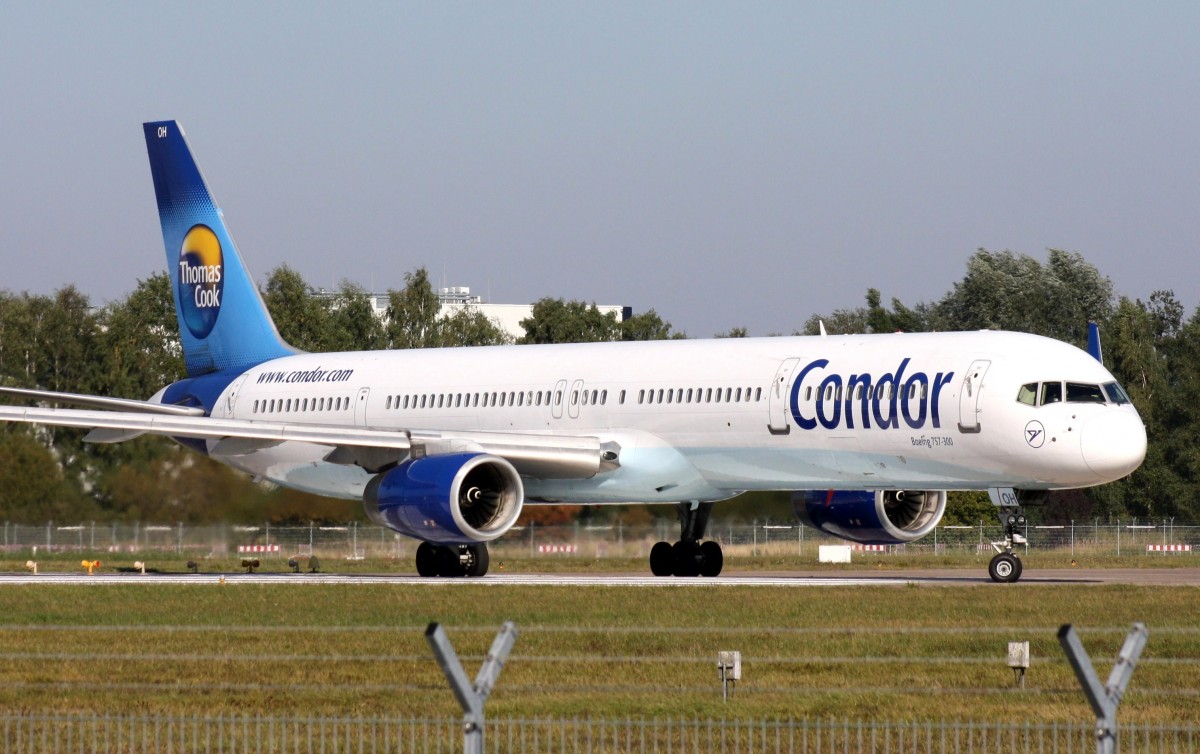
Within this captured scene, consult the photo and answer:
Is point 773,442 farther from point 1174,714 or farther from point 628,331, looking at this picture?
point 628,331

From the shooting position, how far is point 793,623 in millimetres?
19859

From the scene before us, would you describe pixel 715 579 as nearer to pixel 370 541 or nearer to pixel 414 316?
pixel 370 541

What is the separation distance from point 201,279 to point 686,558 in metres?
12.7

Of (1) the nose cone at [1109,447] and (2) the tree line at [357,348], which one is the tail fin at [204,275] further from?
(1) the nose cone at [1109,447]

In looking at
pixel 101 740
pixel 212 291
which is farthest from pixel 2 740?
pixel 212 291

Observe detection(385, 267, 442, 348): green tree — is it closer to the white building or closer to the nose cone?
the white building

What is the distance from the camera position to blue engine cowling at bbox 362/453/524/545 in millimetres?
28219

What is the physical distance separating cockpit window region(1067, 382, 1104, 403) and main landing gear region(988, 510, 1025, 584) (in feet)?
6.61

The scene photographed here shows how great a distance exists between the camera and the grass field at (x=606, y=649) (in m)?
13.8

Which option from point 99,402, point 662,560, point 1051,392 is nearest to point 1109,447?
point 1051,392

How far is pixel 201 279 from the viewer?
1547 inches

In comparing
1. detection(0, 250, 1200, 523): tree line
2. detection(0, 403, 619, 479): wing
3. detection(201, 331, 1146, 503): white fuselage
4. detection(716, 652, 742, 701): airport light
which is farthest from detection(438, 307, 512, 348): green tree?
detection(716, 652, 742, 701): airport light

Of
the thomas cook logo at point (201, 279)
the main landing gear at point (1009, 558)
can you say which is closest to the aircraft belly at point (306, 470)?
the thomas cook logo at point (201, 279)

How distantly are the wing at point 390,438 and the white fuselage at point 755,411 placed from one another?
0.64m
